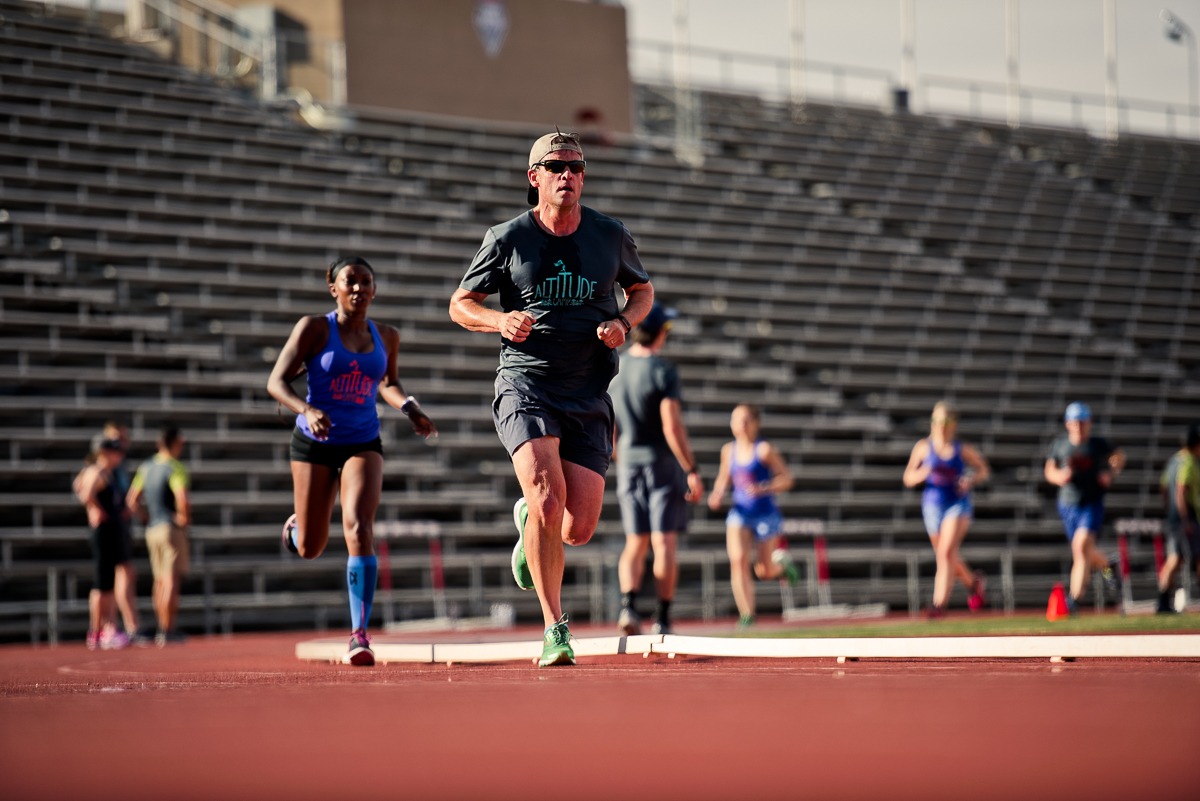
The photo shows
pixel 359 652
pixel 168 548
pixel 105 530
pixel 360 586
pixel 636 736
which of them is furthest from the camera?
pixel 168 548

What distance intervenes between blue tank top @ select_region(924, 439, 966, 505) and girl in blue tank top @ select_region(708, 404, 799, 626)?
68.2 inches

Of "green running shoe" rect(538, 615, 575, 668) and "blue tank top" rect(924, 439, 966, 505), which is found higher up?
"blue tank top" rect(924, 439, 966, 505)

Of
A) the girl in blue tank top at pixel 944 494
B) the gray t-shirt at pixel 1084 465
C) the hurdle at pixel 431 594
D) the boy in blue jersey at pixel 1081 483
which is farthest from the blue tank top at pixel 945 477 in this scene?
the hurdle at pixel 431 594

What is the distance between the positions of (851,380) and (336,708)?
18255mm

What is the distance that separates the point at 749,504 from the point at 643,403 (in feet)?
8.73

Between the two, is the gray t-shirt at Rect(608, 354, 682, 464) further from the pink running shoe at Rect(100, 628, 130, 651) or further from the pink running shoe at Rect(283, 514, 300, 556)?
the pink running shoe at Rect(100, 628, 130, 651)

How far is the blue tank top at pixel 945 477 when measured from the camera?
46.4 feet

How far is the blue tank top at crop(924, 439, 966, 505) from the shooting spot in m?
14.1

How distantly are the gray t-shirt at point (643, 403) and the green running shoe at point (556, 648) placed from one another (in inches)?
153

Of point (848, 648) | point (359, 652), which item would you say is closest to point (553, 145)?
point (848, 648)

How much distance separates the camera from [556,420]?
6.90 m

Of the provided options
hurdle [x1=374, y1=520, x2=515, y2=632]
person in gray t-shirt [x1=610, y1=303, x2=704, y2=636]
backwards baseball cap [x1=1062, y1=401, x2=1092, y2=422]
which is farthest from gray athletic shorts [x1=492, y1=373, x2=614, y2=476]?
hurdle [x1=374, y1=520, x2=515, y2=632]

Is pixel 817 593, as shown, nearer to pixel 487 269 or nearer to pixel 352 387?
pixel 352 387

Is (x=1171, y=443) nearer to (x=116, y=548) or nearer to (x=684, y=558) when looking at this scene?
(x=684, y=558)
